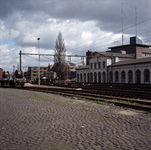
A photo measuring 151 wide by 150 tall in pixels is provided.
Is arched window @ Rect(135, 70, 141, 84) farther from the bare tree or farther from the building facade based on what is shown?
the bare tree

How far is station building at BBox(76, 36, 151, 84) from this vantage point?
39.0m

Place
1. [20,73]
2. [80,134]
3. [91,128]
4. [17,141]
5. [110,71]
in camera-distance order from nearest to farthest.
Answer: [17,141] → [80,134] → [91,128] → [20,73] → [110,71]

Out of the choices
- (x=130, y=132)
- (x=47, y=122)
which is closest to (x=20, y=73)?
(x=47, y=122)

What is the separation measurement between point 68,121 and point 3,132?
8.10 ft

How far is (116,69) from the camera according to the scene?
47688 mm

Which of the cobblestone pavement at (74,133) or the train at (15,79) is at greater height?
the train at (15,79)

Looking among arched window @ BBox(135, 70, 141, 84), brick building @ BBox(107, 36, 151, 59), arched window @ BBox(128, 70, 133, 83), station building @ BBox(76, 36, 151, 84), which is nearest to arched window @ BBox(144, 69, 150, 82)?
station building @ BBox(76, 36, 151, 84)

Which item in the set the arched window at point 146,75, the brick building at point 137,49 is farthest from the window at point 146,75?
the brick building at point 137,49

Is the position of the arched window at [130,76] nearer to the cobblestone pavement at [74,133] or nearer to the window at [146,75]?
the window at [146,75]

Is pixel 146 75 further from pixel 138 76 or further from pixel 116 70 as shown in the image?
pixel 116 70

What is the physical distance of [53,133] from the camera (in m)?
5.56

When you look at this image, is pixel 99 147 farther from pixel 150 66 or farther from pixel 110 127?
pixel 150 66

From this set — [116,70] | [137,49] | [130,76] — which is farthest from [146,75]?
[137,49]

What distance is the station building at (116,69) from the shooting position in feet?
128
